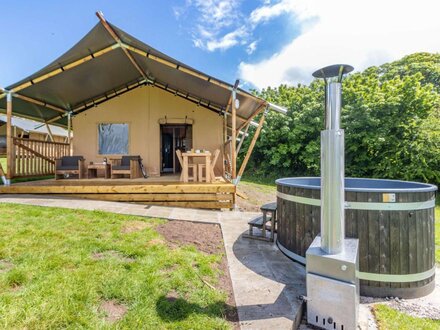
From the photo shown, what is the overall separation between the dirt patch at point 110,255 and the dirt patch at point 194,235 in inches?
26.7

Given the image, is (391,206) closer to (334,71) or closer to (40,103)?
(334,71)

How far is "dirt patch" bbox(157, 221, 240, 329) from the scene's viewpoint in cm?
224

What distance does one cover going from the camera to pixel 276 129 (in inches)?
566

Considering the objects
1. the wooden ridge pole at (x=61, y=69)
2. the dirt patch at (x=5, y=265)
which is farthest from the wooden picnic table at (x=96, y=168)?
the dirt patch at (x=5, y=265)

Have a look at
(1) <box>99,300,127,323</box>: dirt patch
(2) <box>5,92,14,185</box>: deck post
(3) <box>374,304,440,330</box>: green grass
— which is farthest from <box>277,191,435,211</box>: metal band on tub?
(2) <box>5,92,14,185</box>: deck post

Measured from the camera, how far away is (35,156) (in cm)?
828

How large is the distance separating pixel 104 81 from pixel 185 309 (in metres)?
7.95

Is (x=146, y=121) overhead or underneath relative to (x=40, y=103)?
underneath

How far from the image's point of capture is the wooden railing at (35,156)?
295 inches

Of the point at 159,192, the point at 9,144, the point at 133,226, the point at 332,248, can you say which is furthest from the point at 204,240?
the point at 9,144

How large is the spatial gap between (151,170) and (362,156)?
917cm

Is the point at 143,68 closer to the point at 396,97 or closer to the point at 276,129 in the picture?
the point at 276,129

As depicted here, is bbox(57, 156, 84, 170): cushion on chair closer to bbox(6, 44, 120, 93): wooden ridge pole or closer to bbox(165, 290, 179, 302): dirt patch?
bbox(6, 44, 120, 93): wooden ridge pole

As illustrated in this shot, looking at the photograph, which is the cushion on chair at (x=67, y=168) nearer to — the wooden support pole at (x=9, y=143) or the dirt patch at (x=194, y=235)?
the wooden support pole at (x=9, y=143)
